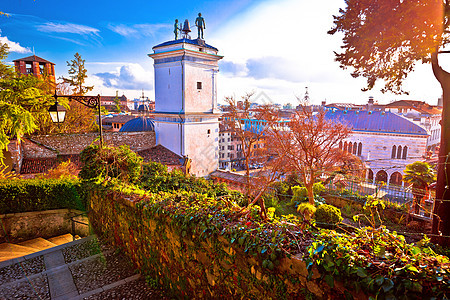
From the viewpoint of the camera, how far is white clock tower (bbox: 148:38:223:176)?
1560 centimetres

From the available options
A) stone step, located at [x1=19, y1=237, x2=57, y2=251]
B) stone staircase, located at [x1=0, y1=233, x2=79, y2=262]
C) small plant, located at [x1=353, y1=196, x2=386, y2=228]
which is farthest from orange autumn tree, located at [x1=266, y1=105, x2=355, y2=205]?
stone step, located at [x1=19, y1=237, x2=57, y2=251]

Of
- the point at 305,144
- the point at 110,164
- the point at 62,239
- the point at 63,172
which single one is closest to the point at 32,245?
the point at 62,239

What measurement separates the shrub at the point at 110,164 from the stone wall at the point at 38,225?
2.76m

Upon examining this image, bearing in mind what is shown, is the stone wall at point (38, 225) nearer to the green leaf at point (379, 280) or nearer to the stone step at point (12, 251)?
the stone step at point (12, 251)

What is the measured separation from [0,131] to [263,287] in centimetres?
708

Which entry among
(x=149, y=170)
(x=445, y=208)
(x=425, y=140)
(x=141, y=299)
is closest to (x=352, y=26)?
(x=445, y=208)

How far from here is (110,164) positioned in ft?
19.1

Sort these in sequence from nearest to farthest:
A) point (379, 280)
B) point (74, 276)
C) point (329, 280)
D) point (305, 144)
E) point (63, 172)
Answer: point (379, 280) < point (329, 280) < point (74, 276) < point (63, 172) < point (305, 144)

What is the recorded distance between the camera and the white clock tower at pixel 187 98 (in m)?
15.6

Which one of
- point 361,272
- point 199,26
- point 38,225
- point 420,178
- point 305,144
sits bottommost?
point 38,225

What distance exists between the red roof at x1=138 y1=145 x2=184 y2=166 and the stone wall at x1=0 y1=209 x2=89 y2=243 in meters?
7.04

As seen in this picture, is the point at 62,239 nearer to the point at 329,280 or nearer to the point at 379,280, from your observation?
the point at 329,280

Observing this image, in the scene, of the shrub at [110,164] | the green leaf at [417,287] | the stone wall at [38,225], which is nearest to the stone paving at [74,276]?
the shrub at [110,164]

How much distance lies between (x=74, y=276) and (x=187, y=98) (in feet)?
41.4
